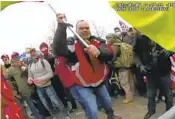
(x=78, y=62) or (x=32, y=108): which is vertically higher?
(x=78, y=62)

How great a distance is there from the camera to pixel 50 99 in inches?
Result: 129

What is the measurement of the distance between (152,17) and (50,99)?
1003 millimetres

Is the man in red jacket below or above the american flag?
below

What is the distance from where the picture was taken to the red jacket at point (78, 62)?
10.1 ft

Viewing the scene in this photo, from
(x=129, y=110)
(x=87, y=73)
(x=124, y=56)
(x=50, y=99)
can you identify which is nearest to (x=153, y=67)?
(x=124, y=56)

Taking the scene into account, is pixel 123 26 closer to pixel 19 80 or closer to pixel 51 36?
pixel 51 36

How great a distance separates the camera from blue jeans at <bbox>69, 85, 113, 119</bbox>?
318 centimetres

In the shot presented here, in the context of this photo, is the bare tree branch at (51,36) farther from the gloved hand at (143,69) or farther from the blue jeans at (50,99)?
the gloved hand at (143,69)

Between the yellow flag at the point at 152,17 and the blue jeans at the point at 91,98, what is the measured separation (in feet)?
1.81

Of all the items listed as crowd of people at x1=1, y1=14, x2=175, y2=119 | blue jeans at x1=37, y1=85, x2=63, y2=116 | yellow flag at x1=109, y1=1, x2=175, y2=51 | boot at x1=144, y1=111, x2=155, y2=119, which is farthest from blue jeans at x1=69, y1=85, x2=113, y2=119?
yellow flag at x1=109, y1=1, x2=175, y2=51

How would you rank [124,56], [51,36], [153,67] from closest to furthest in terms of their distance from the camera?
[51,36] < [124,56] < [153,67]

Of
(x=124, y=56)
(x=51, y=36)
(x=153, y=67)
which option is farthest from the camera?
(x=153, y=67)

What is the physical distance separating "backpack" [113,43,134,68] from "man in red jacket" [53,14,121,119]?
0.08m

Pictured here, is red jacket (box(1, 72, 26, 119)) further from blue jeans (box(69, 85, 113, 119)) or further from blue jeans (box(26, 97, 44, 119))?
blue jeans (box(69, 85, 113, 119))
